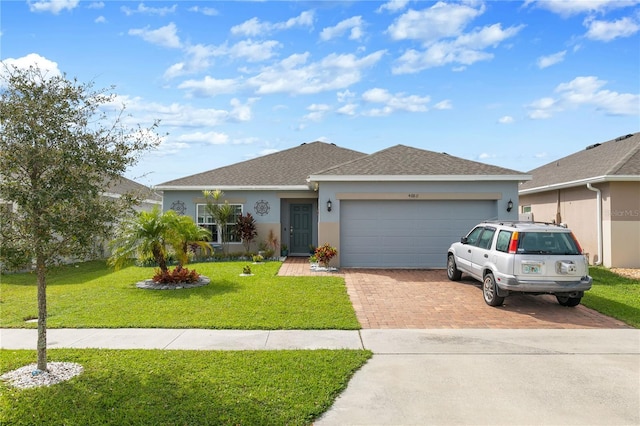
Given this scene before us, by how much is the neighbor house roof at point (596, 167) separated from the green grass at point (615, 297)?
3.66m

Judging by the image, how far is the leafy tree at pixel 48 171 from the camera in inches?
187

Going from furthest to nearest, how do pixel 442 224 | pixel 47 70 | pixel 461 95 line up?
pixel 461 95
pixel 442 224
pixel 47 70

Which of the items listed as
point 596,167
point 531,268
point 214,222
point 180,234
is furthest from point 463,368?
point 596,167

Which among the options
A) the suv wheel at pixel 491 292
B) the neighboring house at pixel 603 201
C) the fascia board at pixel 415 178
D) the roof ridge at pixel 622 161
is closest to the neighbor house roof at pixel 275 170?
the fascia board at pixel 415 178

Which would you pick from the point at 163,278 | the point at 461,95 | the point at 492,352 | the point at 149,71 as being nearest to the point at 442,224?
the point at 461,95

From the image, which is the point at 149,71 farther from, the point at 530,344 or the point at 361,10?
the point at 530,344

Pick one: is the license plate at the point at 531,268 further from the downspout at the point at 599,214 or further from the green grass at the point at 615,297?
the downspout at the point at 599,214

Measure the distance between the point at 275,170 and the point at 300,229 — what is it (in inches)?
123

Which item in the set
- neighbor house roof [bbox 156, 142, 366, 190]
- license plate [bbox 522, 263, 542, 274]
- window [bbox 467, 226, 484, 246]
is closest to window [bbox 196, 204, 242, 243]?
neighbor house roof [bbox 156, 142, 366, 190]

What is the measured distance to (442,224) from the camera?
46.3 ft

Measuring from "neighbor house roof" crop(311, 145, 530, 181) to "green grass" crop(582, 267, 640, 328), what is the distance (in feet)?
13.4

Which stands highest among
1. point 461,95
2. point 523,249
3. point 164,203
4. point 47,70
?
point 461,95

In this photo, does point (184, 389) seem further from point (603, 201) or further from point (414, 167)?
point (603, 201)

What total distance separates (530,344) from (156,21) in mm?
10979
